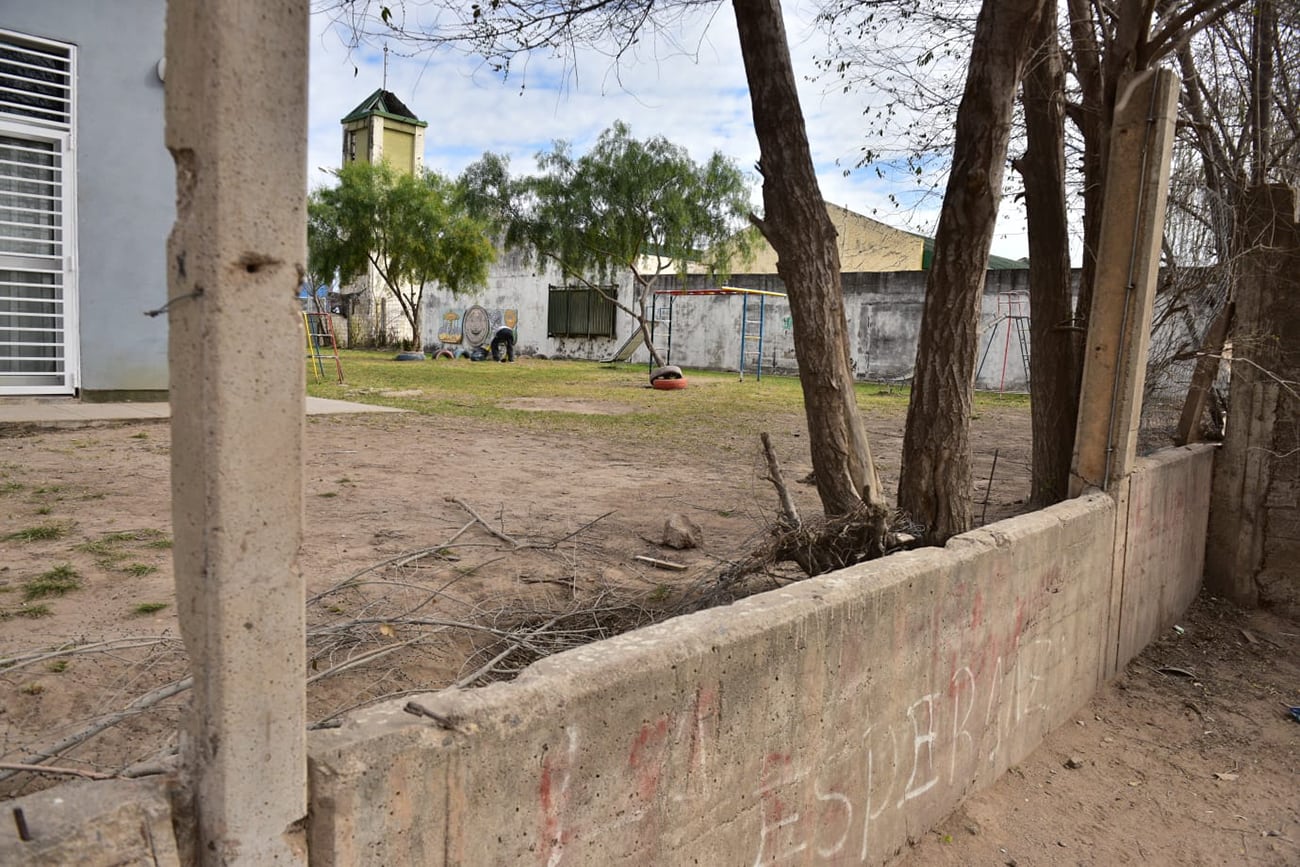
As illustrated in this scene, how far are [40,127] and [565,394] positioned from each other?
30.7ft

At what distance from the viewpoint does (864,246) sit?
25266mm

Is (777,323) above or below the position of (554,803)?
above

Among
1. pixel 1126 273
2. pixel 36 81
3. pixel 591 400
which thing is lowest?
pixel 591 400

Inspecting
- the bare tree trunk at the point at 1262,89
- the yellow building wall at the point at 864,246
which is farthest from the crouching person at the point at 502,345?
the bare tree trunk at the point at 1262,89

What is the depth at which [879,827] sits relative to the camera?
3.06 meters

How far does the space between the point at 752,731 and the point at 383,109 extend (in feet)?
123

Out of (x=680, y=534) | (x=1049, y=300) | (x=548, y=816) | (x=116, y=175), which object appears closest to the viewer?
(x=548, y=816)

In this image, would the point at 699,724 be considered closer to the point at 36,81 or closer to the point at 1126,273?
the point at 1126,273

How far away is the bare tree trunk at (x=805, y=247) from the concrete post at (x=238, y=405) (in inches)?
124

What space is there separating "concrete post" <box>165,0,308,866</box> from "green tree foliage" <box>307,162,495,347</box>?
1037 inches

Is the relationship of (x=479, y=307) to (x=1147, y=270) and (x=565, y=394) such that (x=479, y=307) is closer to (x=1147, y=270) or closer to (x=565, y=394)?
(x=565, y=394)

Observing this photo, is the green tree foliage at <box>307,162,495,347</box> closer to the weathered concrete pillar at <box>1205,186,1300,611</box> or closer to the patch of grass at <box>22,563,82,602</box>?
the weathered concrete pillar at <box>1205,186,1300,611</box>

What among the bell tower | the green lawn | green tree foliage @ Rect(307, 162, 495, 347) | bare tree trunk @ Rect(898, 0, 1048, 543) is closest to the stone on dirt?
bare tree trunk @ Rect(898, 0, 1048, 543)

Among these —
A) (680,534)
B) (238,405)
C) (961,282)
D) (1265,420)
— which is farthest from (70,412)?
(1265,420)
